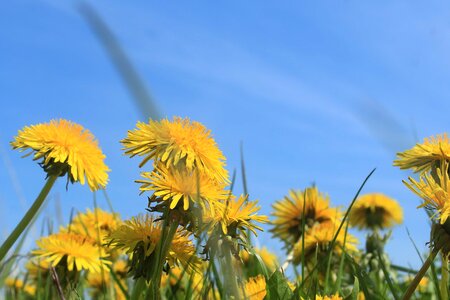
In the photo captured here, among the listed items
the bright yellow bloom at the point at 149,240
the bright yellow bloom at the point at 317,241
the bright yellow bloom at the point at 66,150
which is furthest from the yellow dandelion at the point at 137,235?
the bright yellow bloom at the point at 317,241

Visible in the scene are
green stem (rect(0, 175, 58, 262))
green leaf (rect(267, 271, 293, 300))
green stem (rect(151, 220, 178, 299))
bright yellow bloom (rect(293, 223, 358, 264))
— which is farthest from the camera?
bright yellow bloom (rect(293, 223, 358, 264))

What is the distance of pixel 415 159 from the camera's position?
213 centimetres

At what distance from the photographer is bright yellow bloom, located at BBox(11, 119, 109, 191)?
7.27ft

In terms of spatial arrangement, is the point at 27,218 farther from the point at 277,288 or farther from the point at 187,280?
the point at 187,280

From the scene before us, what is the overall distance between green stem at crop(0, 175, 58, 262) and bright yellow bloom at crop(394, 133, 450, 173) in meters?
1.25

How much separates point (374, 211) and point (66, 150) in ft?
11.6

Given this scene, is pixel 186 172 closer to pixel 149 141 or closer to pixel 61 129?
pixel 149 141

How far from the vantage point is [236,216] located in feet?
5.53

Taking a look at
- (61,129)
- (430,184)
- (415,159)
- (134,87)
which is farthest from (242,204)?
(134,87)

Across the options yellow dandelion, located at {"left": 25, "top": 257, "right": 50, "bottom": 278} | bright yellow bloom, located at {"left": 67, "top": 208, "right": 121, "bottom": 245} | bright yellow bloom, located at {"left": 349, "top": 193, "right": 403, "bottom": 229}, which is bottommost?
yellow dandelion, located at {"left": 25, "top": 257, "right": 50, "bottom": 278}

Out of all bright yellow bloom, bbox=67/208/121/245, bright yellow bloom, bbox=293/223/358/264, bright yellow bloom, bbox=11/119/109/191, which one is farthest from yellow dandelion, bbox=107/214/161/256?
bright yellow bloom, bbox=67/208/121/245

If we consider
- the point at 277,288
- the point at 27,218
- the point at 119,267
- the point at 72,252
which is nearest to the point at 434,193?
the point at 277,288

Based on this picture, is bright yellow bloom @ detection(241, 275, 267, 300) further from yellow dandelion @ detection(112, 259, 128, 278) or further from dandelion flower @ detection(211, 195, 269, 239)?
yellow dandelion @ detection(112, 259, 128, 278)

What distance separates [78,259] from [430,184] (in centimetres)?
150
